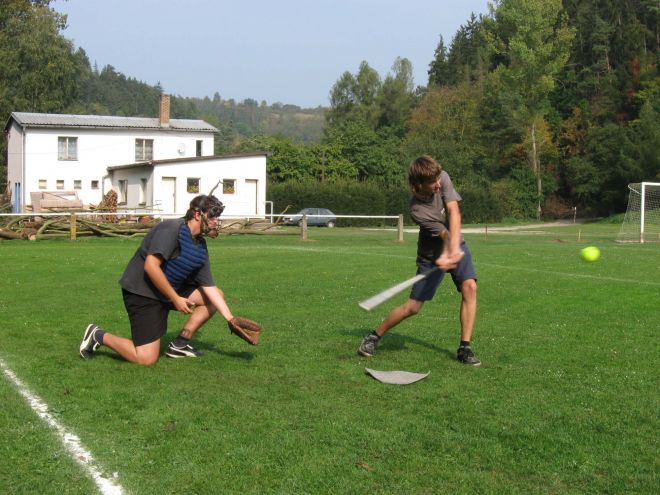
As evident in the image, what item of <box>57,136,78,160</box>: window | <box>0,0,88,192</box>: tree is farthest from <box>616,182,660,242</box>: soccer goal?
<box>0,0,88,192</box>: tree

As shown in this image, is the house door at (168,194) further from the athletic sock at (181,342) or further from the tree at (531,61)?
the athletic sock at (181,342)

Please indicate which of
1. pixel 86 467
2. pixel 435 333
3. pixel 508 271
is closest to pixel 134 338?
pixel 86 467

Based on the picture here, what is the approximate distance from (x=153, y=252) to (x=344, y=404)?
2.31m

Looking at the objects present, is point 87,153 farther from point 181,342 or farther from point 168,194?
point 181,342

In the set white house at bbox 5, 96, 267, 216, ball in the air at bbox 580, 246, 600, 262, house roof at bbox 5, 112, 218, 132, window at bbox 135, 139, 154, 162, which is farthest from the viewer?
window at bbox 135, 139, 154, 162

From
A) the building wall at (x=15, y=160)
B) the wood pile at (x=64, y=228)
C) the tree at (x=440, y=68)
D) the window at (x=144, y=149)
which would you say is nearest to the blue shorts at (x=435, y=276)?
the wood pile at (x=64, y=228)

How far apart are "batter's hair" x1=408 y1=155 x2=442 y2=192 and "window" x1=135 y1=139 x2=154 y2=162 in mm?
→ 50868

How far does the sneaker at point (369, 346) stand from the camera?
802 centimetres

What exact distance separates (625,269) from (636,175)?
162ft

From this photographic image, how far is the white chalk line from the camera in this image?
453 cm

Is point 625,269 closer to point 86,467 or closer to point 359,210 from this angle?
point 86,467

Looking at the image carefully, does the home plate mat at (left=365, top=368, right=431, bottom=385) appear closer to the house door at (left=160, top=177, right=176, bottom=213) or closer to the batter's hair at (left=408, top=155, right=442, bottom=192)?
the batter's hair at (left=408, top=155, right=442, bottom=192)

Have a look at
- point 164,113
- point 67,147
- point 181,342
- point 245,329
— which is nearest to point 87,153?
point 67,147

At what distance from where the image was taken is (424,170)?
7.38m
